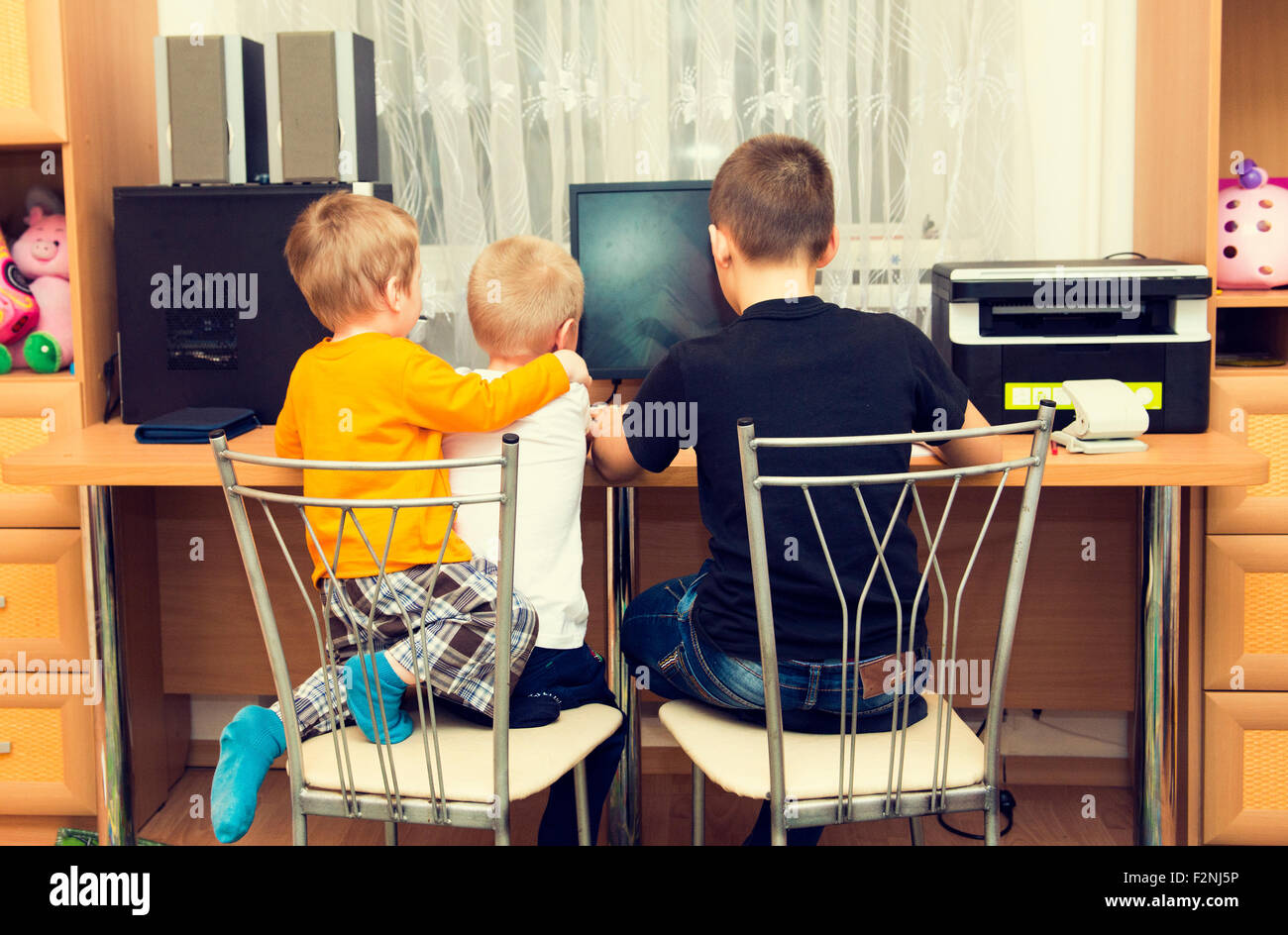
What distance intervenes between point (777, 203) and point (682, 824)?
125cm

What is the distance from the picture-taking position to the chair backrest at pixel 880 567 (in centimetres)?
122

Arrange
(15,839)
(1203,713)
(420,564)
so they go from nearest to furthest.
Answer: (420,564) < (1203,713) < (15,839)

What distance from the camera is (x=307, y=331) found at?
2.02 meters

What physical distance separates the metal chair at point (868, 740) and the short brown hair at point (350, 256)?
1.87 feet

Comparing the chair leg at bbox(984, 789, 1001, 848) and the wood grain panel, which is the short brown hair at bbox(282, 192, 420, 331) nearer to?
the chair leg at bbox(984, 789, 1001, 848)

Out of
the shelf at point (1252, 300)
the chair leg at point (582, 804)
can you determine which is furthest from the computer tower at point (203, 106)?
the shelf at point (1252, 300)

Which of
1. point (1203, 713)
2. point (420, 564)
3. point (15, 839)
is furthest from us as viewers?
point (15, 839)

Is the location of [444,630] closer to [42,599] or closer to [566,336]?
Answer: [566,336]

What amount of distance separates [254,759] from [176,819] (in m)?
1.06

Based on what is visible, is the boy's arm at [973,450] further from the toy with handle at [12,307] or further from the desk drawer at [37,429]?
the toy with handle at [12,307]

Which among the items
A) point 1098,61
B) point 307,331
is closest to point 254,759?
point 307,331

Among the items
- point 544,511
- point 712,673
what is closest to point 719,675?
point 712,673

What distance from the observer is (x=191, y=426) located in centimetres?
187
